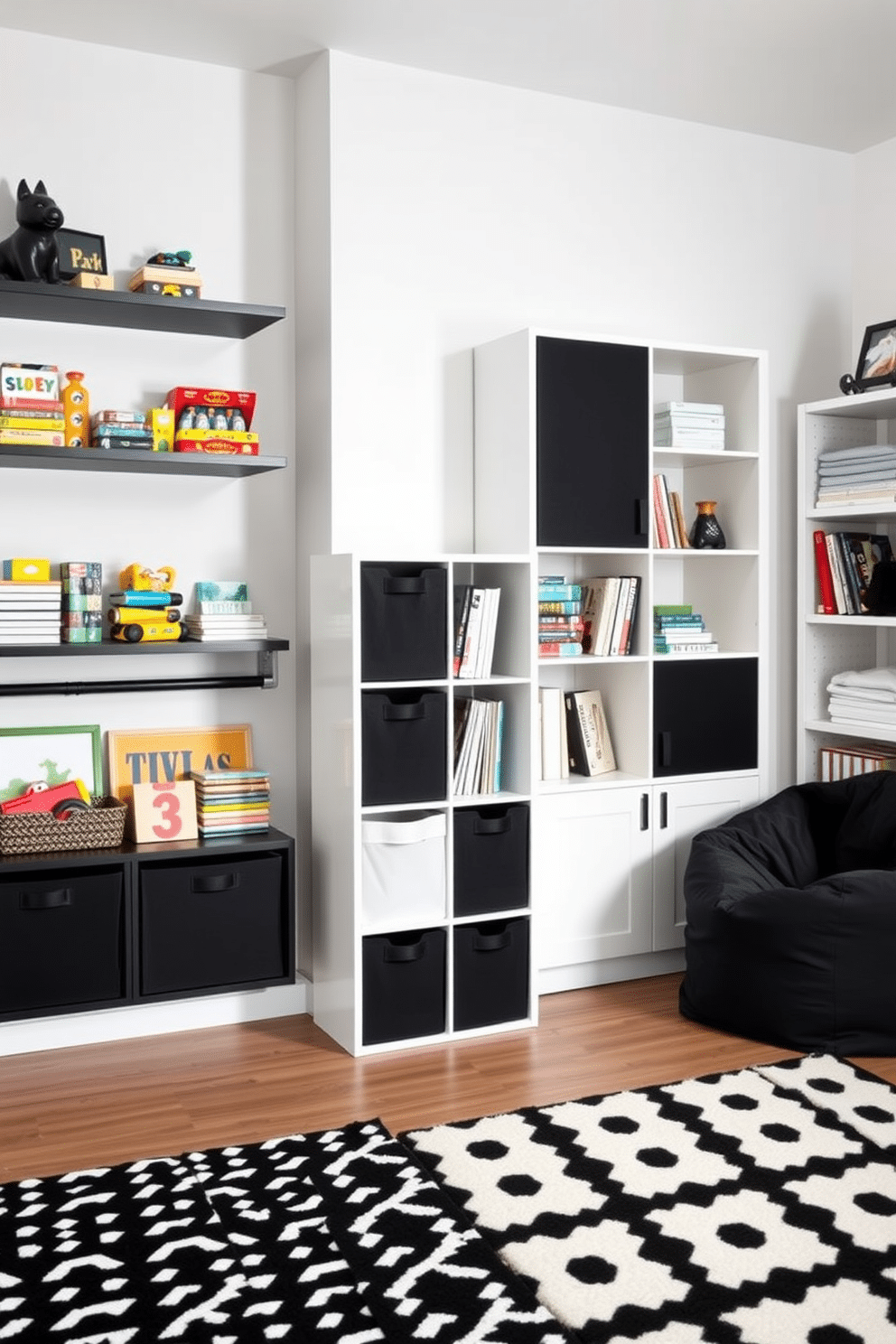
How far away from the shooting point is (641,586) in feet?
12.9

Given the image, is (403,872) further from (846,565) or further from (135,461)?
Answer: (846,565)

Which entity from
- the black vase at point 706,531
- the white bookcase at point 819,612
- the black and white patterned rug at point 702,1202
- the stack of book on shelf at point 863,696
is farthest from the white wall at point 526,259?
the black and white patterned rug at point 702,1202

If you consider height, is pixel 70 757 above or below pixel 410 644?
below

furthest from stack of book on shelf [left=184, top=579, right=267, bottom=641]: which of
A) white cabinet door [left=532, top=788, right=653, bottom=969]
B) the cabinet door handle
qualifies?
white cabinet door [left=532, top=788, right=653, bottom=969]

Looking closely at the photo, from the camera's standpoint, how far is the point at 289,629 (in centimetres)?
381

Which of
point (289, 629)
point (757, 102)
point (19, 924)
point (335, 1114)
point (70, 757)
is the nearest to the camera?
point (335, 1114)

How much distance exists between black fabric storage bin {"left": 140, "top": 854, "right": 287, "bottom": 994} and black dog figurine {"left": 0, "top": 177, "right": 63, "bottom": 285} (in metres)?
1.59

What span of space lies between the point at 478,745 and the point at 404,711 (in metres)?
0.32

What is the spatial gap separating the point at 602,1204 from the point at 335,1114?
2.48 ft

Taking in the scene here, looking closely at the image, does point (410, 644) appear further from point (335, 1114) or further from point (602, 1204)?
point (602, 1204)

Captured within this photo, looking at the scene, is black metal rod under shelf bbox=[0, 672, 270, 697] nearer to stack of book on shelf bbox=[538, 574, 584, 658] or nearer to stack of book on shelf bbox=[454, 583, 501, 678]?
stack of book on shelf bbox=[454, 583, 501, 678]

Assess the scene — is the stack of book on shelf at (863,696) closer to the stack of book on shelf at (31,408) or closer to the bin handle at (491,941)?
the bin handle at (491,941)

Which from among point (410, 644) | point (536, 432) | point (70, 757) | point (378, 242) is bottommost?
point (70, 757)

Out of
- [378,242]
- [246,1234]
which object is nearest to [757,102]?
[378,242]
